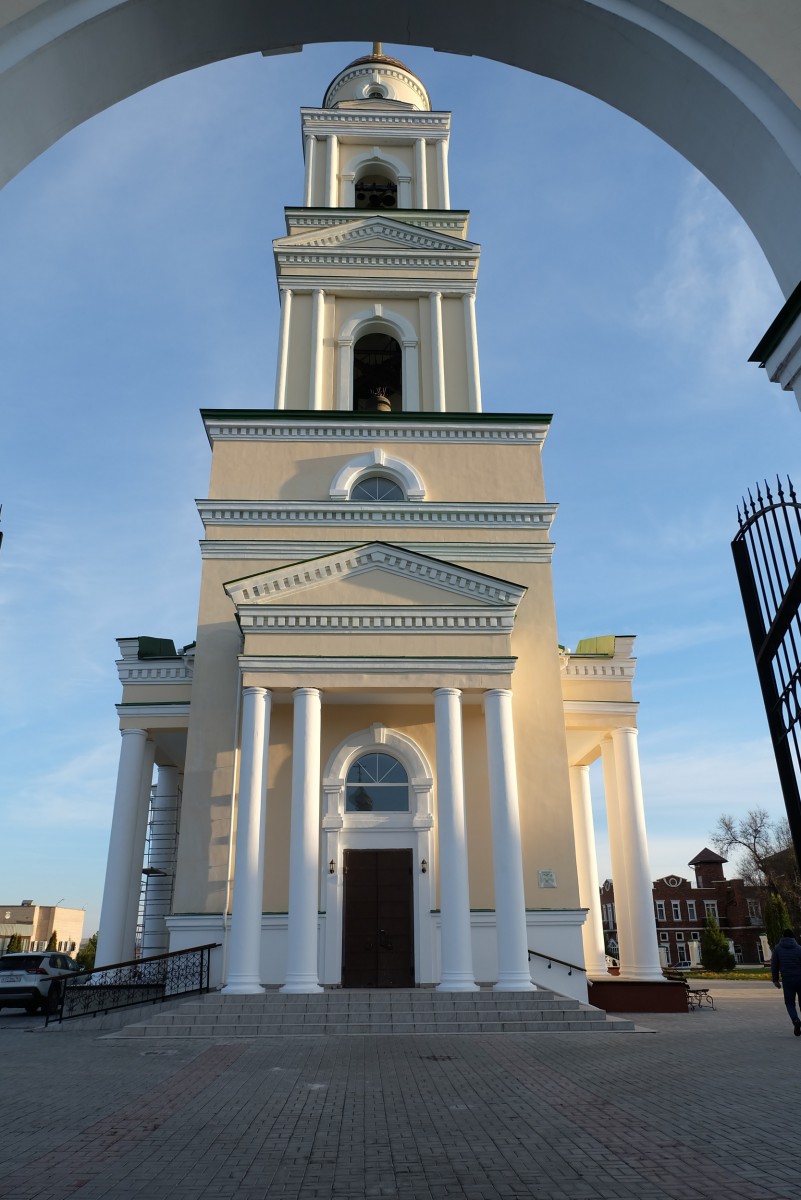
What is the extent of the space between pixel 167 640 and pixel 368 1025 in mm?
10810

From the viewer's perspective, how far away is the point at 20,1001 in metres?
17.9

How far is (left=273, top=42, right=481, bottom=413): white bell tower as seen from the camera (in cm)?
2295

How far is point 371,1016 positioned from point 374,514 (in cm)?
1083

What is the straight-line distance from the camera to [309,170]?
26.2 meters

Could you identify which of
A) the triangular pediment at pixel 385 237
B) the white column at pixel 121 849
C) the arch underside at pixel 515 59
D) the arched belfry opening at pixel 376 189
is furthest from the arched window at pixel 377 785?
the arched belfry opening at pixel 376 189

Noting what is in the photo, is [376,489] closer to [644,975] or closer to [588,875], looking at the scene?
[588,875]

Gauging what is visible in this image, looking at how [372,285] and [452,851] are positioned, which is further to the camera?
[372,285]

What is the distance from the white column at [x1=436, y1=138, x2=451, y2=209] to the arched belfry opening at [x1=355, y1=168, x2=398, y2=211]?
1.45 m

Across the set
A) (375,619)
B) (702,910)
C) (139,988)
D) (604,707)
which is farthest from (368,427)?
(702,910)

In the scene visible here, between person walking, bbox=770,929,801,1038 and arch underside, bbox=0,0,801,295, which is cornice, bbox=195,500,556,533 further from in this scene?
arch underside, bbox=0,0,801,295

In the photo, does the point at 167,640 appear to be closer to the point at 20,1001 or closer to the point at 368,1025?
the point at 20,1001

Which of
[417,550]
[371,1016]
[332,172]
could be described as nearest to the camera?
[371,1016]

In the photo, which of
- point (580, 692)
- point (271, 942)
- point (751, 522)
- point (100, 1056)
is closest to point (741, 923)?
point (580, 692)

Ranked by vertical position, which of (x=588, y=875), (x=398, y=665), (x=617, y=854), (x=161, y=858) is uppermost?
(x=398, y=665)
